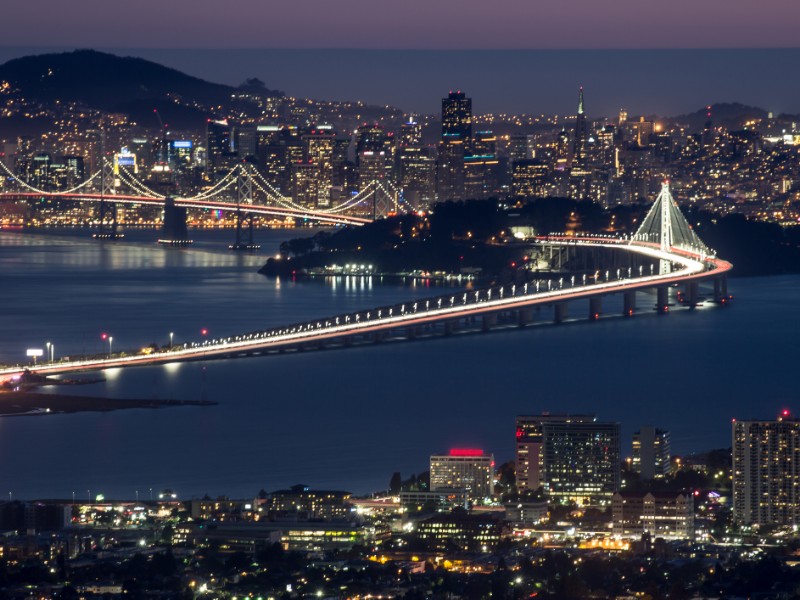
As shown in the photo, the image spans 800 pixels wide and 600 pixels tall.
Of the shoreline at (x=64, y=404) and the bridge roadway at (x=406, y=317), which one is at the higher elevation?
the bridge roadway at (x=406, y=317)

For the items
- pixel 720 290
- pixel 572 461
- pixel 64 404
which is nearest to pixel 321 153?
pixel 720 290

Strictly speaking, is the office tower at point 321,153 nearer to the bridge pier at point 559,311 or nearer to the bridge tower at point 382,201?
the bridge tower at point 382,201

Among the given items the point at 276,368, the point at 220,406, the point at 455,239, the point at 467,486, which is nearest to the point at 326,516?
the point at 467,486

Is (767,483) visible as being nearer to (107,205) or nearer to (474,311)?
(474,311)

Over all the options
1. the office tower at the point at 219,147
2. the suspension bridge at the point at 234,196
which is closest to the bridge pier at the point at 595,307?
the suspension bridge at the point at 234,196

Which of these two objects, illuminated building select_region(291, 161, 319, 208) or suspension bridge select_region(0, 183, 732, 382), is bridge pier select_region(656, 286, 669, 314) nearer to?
suspension bridge select_region(0, 183, 732, 382)

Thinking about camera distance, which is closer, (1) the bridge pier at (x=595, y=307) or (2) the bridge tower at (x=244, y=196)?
(1) the bridge pier at (x=595, y=307)
